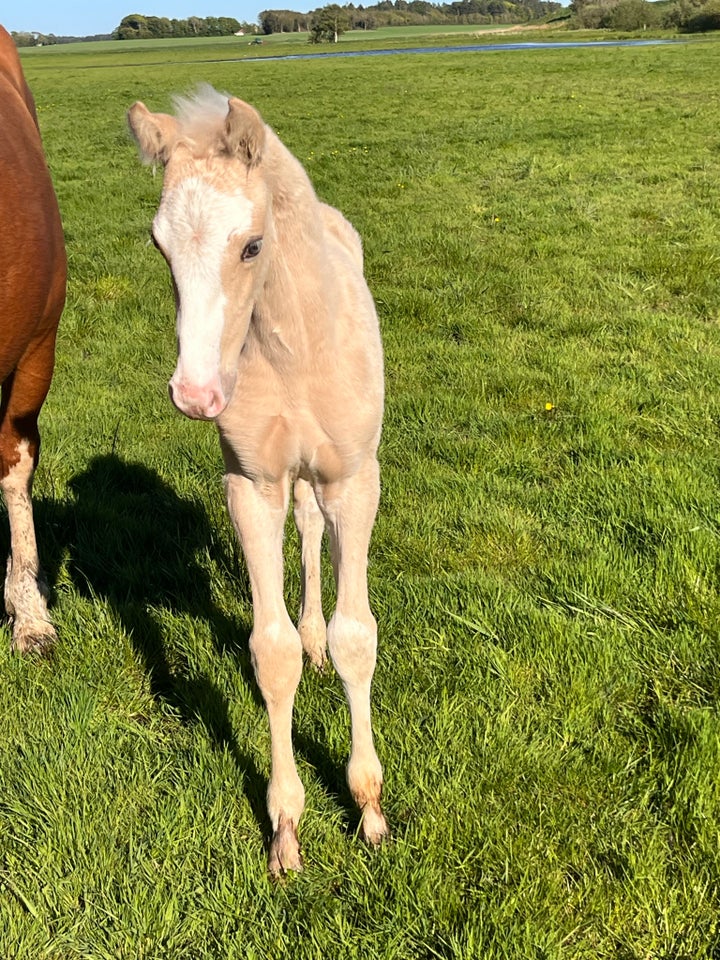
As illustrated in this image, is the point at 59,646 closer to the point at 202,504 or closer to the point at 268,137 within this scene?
the point at 202,504

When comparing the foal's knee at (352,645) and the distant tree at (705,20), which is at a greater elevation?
the distant tree at (705,20)

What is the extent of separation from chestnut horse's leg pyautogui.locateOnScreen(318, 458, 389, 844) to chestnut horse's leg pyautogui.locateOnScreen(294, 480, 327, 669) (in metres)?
0.62

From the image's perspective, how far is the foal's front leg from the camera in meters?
2.14

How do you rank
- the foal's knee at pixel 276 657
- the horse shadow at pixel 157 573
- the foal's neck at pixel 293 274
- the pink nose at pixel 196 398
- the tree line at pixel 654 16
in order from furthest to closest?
the tree line at pixel 654 16, the horse shadow at pixel 157 573, the foal's knee at pixel 276 657, the foal's neck at pixel 293 274, the pink nose at pixel 196 398

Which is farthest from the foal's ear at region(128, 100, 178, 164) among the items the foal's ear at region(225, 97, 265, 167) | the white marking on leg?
the white marking on leg

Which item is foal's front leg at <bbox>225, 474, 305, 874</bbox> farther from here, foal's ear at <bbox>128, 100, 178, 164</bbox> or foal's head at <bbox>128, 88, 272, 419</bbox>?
foal's ear at <bbox>128, 100, 178, 164</bbox>

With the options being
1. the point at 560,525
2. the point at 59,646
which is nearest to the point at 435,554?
the point at 560,525

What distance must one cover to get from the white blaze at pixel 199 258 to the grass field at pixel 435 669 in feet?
2.37

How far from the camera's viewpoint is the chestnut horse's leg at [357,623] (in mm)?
2188

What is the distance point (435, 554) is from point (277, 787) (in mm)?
1423

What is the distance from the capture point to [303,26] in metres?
130

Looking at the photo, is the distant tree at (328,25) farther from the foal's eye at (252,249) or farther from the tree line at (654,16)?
the foal's eye at (252,249)

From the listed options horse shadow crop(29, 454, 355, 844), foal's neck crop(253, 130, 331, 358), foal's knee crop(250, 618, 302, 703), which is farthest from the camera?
horse shadow crop(29, 454, 355, 844)

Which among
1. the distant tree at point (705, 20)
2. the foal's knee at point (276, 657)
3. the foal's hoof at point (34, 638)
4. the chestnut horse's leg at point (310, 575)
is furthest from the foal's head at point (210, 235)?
the distant tree at point (705, 20)
